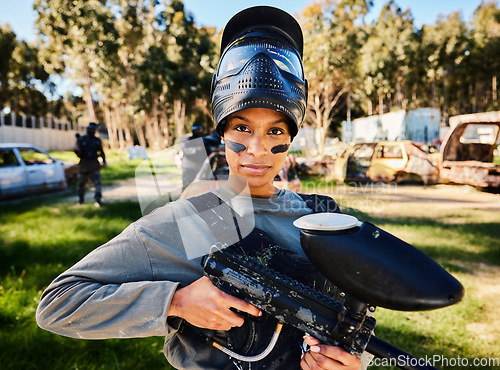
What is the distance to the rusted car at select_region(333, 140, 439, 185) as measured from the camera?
1202cm

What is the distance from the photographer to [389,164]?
40.4ft

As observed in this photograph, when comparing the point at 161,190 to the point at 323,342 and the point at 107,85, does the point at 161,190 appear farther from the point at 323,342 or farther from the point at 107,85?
the point at 107,85

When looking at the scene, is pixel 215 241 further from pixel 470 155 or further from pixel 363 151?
pixel 470 155

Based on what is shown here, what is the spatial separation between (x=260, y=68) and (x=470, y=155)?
12514mm

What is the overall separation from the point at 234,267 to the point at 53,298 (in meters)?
0.55

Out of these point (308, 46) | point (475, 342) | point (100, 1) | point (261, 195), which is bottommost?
point (475, 342)

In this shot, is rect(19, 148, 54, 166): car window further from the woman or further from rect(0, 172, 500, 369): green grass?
the woman

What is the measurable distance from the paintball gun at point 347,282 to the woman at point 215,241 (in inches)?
2.1

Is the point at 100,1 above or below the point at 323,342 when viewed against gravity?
above

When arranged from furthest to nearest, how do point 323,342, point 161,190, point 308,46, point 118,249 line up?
point 308,46, point 161,190, point 118,249, point 323,342

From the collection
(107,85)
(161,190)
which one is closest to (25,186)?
(161,190)

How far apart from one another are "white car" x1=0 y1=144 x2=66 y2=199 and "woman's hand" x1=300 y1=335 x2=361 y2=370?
37.8ft

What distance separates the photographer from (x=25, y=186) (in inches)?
412

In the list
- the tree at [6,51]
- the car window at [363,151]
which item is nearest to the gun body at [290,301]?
the car window at [363,151]
